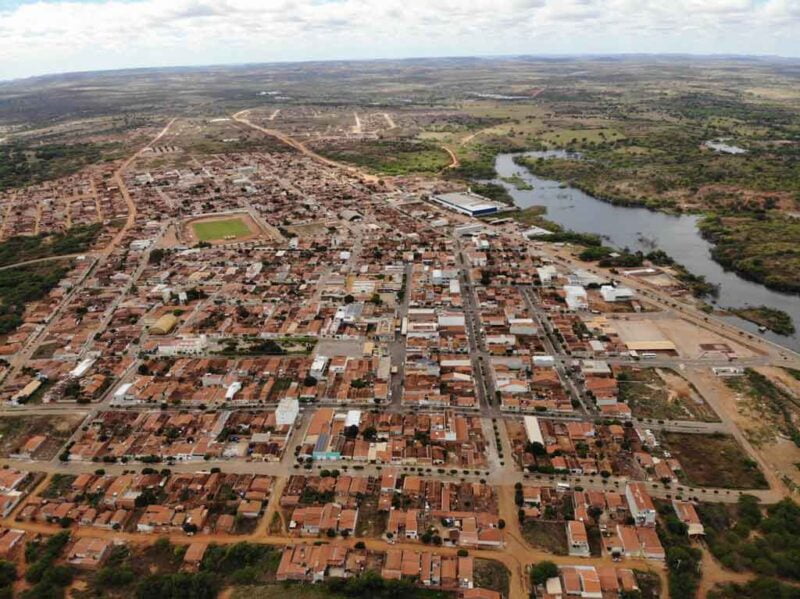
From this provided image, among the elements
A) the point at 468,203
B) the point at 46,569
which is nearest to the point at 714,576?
the point at 46,569

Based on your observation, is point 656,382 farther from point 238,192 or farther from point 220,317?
point 238,192

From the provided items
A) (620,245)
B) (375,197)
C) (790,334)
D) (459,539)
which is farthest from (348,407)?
(375,197)

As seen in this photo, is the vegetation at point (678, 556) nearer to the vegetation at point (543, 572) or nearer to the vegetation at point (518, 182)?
the vegetation at point (543, 572)

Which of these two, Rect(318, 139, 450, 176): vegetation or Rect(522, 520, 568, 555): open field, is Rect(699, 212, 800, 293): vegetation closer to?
Rect(522, 520, 568, 555): open field

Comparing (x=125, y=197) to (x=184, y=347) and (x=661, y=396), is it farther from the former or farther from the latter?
(x=661, y=396)

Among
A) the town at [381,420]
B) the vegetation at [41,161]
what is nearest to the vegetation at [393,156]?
the town at [381,420]

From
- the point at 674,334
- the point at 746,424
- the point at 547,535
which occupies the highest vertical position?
the point at 547,535

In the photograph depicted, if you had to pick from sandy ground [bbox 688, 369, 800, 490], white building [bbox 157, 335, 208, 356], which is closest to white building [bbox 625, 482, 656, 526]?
sandy ground [bbox 688, 369, 800, 490]
